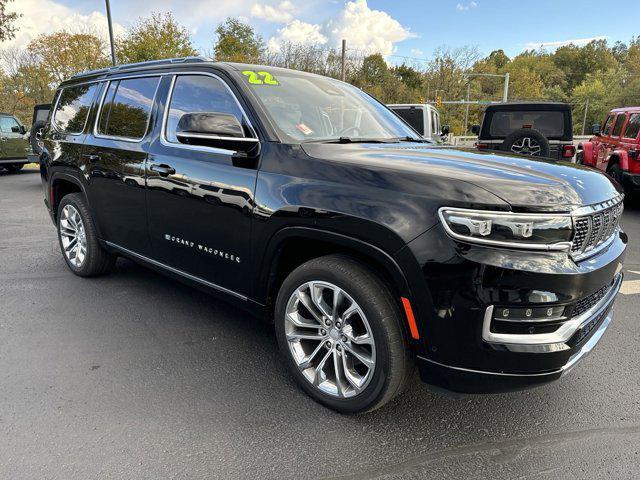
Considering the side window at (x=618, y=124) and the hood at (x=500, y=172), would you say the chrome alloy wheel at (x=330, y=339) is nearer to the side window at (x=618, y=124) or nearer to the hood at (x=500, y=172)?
the hood at (x=500, y=172)

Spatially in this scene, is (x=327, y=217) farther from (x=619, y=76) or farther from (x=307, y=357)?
(x=619, y=76)

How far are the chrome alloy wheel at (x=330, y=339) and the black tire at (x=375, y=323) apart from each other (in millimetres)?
37

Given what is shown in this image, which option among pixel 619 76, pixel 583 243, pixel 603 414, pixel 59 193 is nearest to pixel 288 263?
pixel 583 243

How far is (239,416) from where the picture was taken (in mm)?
2570

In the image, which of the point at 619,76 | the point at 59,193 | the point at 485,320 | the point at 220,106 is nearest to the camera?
the point at 485,320

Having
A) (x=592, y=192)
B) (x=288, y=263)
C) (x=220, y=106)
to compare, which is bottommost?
(x=288, y=263)

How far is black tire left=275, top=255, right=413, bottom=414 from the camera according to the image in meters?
2.25

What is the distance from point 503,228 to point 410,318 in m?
0.58

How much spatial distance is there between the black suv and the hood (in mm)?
12

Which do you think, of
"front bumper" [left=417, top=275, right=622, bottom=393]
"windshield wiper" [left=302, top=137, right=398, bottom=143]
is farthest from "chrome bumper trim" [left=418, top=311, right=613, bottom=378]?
"windshield wiper" [left=302, top=137, right=398, bottom=143]

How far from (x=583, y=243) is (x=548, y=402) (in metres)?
1.09

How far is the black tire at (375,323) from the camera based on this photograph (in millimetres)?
2254

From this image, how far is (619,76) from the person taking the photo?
7312cm

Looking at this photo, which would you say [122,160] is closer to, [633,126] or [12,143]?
[633,126]
